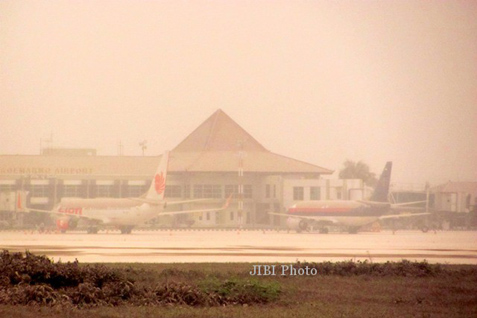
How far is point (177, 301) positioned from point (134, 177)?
91.6 metres

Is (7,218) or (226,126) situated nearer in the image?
(7,218)

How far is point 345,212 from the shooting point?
9288 centimetres

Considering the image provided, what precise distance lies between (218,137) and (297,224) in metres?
44.1

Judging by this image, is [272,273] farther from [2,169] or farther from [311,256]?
[2,169]

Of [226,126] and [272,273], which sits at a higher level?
[226,126]

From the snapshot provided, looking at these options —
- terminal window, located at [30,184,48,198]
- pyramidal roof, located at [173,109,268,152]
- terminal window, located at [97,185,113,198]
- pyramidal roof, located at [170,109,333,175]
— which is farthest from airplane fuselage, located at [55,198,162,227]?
pyramidal roof, located at [173,109,268,152]

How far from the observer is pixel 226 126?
449 feet

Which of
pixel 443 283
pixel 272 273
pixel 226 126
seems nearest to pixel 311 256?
pixel 272 273

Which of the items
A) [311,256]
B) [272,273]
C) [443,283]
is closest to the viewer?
[443,283]

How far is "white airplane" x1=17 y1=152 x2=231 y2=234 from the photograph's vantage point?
84562 millimetres

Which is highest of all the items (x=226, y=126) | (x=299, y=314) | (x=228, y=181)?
(x=226, y=126)

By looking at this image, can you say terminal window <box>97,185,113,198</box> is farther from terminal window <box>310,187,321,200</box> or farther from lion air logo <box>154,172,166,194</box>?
terminal window <box>310,187,321,200</box>

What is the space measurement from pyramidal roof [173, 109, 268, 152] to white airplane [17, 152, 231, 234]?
44.4m

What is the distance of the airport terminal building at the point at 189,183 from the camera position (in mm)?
108625
